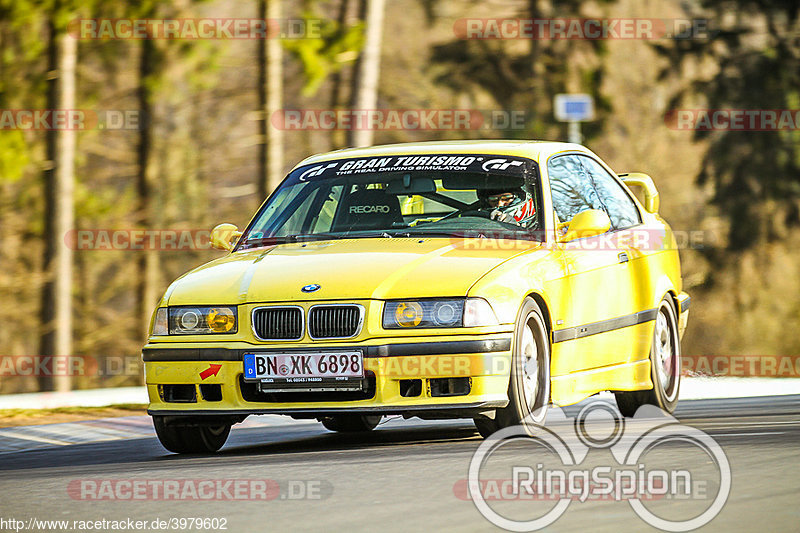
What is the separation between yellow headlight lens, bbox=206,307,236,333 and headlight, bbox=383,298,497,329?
891 millimetres

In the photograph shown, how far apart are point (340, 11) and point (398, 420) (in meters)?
22.7

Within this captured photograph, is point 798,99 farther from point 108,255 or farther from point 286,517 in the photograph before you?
point 286,517

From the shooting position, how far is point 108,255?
33094 millimetres

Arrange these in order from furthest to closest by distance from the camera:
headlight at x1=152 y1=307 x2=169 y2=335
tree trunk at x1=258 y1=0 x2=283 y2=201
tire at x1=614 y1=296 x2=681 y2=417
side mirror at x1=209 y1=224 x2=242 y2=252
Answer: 1. tree trunk at x1=258 y1=0 x2=283 y2=201
2. tire at x1=614 y1=296 x2=681 y2=417
3. side mirror at x1=209 y1=224 x2=242 y2=252
4. headlight at x1=152 y1=307 x2=169 y2=335

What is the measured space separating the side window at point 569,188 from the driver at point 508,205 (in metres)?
0.24

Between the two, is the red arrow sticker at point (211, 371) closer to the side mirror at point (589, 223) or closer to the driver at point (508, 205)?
the driver at point (508, 205)

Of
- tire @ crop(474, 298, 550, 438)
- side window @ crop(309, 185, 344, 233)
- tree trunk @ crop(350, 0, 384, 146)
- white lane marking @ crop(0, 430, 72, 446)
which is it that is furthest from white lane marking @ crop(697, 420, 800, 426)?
tree trunk @ crop(350, 0, 384, 146)

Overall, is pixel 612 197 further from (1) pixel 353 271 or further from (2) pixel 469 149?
(1) pixel 353 271

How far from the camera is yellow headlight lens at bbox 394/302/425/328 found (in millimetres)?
8062

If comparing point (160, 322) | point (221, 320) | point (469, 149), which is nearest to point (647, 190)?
point (469, 149)

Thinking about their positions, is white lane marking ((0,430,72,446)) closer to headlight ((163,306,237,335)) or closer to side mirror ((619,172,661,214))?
headlight ((163,306,237,335))

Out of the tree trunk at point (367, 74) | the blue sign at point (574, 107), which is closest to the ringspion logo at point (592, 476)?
the blue sign at point (574, 107)

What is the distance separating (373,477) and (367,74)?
600 inches

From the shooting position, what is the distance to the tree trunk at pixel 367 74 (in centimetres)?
2164
